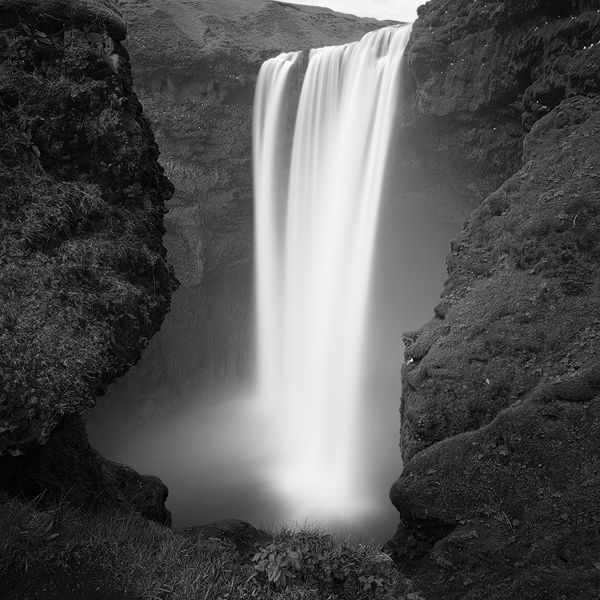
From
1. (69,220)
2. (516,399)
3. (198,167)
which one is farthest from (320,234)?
(69,220)

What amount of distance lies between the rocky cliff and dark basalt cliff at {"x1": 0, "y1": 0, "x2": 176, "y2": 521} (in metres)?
10.6

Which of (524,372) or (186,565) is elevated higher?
(524,372)

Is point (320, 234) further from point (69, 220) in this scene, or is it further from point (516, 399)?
point (69, 220)

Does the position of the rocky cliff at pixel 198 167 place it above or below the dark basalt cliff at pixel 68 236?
above

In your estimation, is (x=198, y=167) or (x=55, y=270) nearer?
(x=55, y=270)

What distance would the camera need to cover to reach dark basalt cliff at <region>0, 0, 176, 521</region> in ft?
15.8

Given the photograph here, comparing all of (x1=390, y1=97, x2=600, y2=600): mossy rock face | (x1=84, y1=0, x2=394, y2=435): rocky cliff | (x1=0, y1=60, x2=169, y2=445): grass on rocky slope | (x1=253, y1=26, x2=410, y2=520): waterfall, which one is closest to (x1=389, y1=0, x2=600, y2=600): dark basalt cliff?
(x1=390, y1=97, x2=600, y2=600): mossy rock face

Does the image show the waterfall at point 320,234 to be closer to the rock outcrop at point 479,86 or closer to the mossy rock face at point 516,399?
Result: the rock outcrop at point 479,86

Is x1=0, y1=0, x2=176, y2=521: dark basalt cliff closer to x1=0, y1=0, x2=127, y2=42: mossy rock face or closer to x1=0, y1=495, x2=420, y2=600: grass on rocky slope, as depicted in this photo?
x1=0, y1=0, x2=127, y2=42: mossy rock face

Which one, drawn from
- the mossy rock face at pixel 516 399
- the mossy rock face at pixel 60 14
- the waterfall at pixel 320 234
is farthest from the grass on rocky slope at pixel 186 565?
the waterfall at pixel 320 234

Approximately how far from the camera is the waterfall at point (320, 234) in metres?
14.0

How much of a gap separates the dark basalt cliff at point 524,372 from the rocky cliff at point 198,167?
29.9ft

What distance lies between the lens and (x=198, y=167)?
17.5 m

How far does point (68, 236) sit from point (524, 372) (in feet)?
17.9
